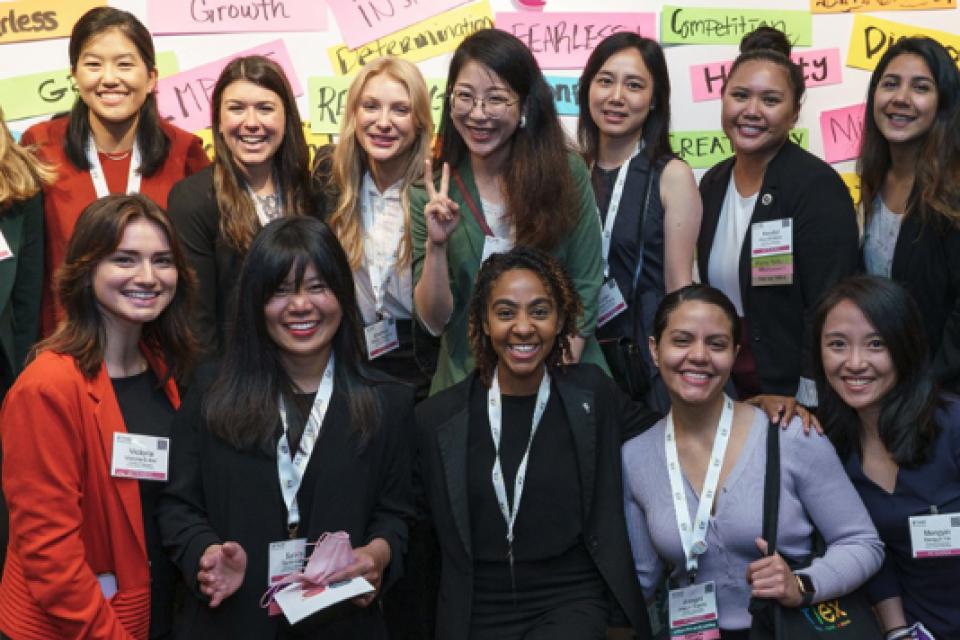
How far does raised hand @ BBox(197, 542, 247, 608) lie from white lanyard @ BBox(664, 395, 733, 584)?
1.22 m

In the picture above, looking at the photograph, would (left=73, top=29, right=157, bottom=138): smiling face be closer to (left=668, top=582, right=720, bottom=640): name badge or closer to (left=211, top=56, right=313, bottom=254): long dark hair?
(left=211, top=56, right=313, bottom=254): long dark hair

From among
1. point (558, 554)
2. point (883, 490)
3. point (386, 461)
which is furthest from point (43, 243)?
point (883, 490)

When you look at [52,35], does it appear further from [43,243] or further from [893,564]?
[893,564]

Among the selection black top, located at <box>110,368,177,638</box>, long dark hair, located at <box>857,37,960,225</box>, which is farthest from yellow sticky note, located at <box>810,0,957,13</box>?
black top, located at <box>110,368,177,638</box>

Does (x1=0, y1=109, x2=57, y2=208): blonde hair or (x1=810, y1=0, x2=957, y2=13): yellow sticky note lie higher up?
(x1=810, y1=0, x2=957, y2=13): yellow sticky note

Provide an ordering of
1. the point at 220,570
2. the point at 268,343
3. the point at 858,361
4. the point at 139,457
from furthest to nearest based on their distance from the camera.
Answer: the point at 858,361 → the point at 268,343 → the point at 139,457 → the point at 220,570

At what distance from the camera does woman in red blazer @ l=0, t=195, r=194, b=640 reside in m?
2.97

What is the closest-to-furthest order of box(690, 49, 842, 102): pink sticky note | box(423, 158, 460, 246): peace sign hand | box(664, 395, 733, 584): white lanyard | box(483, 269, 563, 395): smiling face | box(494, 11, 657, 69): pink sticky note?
1. box(664, 395, 733, 584): white lanyard
2. box(483, 269, 563, 395): smiling face
3. box(423, 158, 460, 246): peace sign hand
4. box(494, 11, 657, 69): pink sticky note
5. box(690, 49, 842, 102): pink sticky note

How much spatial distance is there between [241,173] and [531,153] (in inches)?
39.3

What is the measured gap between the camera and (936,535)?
11.1 ft

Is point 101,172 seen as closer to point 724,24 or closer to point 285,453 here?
point 285,453

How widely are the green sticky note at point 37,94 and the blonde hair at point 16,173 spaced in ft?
3.03

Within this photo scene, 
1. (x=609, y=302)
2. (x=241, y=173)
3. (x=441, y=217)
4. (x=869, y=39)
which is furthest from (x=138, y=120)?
(x=869, y=39)

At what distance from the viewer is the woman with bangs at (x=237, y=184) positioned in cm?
384
